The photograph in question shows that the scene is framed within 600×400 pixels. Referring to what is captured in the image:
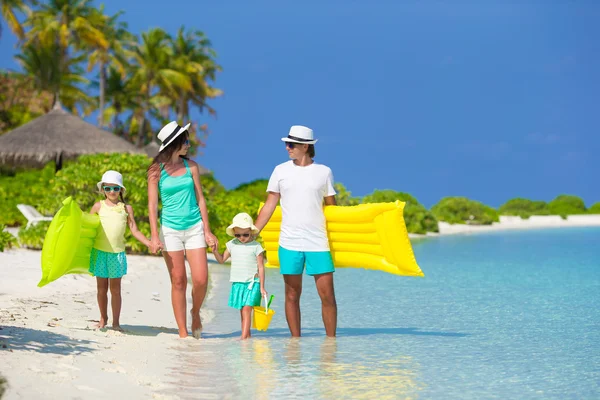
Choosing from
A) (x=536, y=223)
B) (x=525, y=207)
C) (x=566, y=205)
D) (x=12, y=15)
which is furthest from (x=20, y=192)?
(x=566, y=205)

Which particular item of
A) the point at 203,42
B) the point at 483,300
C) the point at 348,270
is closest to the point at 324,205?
the point at 483,300

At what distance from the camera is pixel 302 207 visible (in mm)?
7023

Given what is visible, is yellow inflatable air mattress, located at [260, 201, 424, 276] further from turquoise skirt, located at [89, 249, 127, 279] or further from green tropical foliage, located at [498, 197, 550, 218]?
green tropical foliage, located at [498, 197, 550, 218]

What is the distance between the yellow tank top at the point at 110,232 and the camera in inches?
290

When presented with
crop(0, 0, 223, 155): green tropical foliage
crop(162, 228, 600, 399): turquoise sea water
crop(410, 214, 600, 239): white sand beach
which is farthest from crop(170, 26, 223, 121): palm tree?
crop(162, 228, 600, 399): turquoise sea water

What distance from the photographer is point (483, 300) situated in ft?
40.1

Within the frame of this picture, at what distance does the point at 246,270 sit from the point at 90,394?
262 cm

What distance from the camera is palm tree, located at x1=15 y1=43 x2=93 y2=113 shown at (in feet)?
145

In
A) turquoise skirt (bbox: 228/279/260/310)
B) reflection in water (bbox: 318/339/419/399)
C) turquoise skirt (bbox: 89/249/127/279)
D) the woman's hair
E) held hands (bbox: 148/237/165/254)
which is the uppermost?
the woman's hair

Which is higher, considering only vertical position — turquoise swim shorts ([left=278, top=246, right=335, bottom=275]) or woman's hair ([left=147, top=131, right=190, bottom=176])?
woman's hair ([left=147, top=131, right=190, bottom=176])

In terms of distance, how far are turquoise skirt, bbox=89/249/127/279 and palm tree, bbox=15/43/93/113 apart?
123 ft

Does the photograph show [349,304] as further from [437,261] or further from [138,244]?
[437,261]

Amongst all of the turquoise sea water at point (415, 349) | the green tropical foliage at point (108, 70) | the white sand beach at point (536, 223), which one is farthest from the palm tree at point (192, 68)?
the turquoise sea water at point (415, 349)

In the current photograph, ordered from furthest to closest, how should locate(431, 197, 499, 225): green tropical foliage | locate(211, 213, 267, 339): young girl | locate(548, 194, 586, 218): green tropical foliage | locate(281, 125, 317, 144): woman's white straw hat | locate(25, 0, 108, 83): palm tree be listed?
1. locate(548, 194, 586, 218): green tropical foliage
2. locate(431, 197, 499, 225): green tropical foliage
3. locate(25, 0, 108, 83): palm tree
4. locate(211, 213, 267, 339): young girl
5. locate(281, 125, 317, 144): woman's white straw hat
